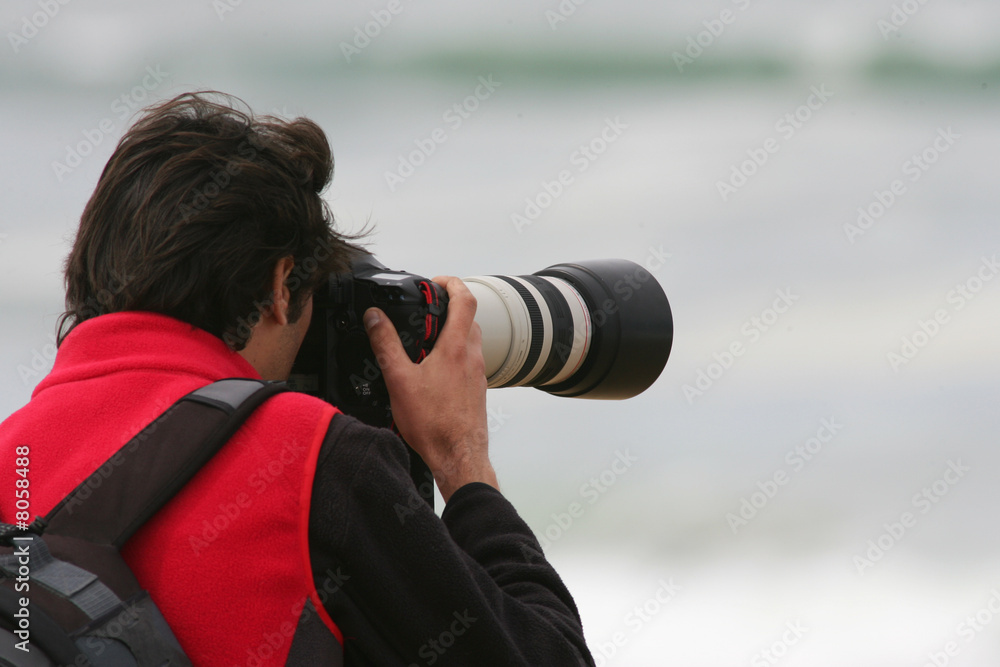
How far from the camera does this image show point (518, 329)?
80 centimetres

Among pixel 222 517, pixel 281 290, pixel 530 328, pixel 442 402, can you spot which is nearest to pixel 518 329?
pixel 530 328

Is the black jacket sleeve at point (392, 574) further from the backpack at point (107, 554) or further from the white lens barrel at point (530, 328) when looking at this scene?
the white lens barrel at point (530, 328)

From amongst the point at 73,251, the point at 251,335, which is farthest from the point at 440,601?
the point at 73,251

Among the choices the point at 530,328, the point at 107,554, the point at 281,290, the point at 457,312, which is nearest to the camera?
the point at 107,554

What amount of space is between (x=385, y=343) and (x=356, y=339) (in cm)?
3

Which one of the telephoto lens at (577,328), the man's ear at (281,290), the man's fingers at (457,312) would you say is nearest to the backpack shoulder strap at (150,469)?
the man's ear at (281,290)

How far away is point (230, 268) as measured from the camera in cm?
55

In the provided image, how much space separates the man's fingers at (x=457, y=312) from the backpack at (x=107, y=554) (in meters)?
0.21

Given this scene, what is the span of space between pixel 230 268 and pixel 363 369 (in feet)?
0.51

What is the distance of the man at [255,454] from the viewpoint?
1.55ft

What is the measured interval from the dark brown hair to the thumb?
0.28 ft

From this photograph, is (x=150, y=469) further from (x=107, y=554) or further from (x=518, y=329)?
(x=518, y=329)

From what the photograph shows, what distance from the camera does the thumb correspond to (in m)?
0.67

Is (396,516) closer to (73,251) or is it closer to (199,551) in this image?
(199,551)
